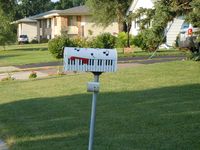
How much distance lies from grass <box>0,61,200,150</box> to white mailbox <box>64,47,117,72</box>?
6.43 feet

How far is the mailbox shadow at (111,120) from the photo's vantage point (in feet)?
24.4

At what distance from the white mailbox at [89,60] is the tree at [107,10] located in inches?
2190

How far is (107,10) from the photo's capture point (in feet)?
205

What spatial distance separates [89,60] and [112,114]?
4367 millimetres

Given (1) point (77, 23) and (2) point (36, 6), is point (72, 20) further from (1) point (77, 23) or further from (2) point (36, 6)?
(2) point (36, 6)

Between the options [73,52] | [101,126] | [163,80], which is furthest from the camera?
[163,80]

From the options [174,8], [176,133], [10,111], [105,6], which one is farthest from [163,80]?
[105,6]

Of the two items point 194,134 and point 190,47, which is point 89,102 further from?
point 190,47

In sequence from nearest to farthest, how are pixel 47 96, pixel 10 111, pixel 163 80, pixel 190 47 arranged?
pixel 10 111 < pixel 47 96 < pixel 163 80 < pixel 190 47

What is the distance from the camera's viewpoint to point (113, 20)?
6594 centimetres

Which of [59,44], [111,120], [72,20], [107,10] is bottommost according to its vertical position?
[111,120]

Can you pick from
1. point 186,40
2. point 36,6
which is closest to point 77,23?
point 186,40

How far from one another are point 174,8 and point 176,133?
220 centimetres

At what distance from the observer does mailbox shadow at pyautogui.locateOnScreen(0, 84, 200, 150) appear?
7426 millimetres
